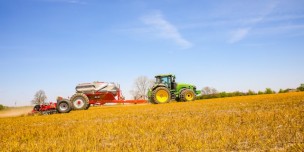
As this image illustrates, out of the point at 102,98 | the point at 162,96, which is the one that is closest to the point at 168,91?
the point at 162,96

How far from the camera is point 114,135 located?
6.33 meters

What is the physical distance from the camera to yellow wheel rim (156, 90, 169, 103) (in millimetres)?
21469

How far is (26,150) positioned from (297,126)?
18.4 ft

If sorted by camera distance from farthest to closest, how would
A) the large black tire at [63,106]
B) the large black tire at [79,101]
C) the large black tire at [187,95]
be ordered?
the large black tire at [187,95], the large black tire at [79,101], the large black tire at [63,106]

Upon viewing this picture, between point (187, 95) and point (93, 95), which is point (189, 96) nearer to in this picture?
point (187, 95)

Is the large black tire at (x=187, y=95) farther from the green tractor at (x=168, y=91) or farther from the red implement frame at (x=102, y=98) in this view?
the red implement frame at (x=102, y=98)

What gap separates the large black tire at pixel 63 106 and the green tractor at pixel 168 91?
22.0ft

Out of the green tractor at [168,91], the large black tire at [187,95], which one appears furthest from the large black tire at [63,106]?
the large black tire at [187,95]

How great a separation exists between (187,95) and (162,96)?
221cm

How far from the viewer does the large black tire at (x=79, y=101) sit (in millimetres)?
18859

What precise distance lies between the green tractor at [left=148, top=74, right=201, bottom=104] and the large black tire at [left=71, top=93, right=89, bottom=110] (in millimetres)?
5361

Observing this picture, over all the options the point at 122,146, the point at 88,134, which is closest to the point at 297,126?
the point at 122,146

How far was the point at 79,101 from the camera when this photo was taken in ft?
62.0

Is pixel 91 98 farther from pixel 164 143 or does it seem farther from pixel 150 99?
pixel 164 143
